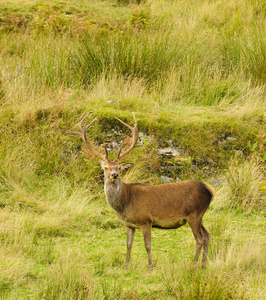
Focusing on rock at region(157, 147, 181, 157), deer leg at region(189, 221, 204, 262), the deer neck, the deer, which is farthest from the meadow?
the deer neck

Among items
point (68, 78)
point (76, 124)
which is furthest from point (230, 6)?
point (76, 124)

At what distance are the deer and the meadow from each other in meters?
0.38

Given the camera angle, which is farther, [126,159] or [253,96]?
[253,96]

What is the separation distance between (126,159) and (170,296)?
3555mm

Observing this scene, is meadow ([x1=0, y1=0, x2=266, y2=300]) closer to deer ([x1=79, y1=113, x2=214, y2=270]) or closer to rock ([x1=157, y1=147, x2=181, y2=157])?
rock ([x1=157, y1=147, x2=181, y2=157])

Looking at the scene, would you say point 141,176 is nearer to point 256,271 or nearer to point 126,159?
point 126,159

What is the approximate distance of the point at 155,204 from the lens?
17.7ft

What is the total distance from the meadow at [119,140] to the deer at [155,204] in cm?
38

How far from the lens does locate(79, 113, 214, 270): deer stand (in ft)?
17.3

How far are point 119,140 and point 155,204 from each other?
3.14 meters

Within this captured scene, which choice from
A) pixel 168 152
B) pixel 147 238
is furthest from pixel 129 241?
pixel 168 152

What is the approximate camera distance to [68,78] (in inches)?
386

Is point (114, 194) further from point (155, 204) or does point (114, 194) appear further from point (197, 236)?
point (197, 236)

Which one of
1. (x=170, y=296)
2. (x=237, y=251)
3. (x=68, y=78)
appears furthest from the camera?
(x=68, y=78)
